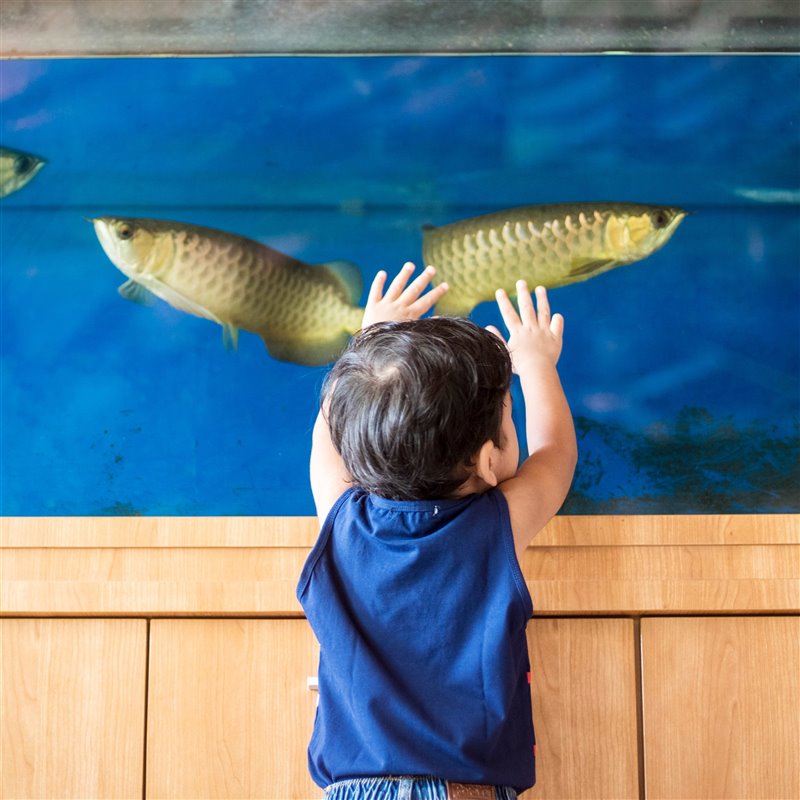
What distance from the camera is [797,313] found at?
111 centimetres

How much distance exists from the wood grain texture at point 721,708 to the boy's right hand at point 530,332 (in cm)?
29

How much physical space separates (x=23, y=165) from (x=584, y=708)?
0.91 metres

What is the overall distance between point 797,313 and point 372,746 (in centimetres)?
73

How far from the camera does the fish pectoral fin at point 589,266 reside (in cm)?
113

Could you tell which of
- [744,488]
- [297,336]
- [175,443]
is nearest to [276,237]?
[297,336]

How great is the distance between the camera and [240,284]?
1146 mm

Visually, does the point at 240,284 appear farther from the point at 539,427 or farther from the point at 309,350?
the point at 539,427

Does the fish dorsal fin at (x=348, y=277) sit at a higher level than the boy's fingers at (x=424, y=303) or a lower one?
higher

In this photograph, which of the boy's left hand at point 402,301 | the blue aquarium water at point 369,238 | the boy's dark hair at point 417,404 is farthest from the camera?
the blue aquarium water at point 369,238

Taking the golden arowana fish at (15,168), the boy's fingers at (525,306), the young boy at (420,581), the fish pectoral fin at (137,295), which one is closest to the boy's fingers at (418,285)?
the boy's fingers at (525,306)

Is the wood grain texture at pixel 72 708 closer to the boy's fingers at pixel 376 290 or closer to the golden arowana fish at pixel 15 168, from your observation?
the boy's fingers at pixel 376 290

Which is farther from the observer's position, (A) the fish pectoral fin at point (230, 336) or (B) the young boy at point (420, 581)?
(A) the fish pectoral fin at point (230, 336)

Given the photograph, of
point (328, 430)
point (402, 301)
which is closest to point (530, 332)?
point (402, 301)

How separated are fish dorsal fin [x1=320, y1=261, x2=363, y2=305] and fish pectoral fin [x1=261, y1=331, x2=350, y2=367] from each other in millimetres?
50
